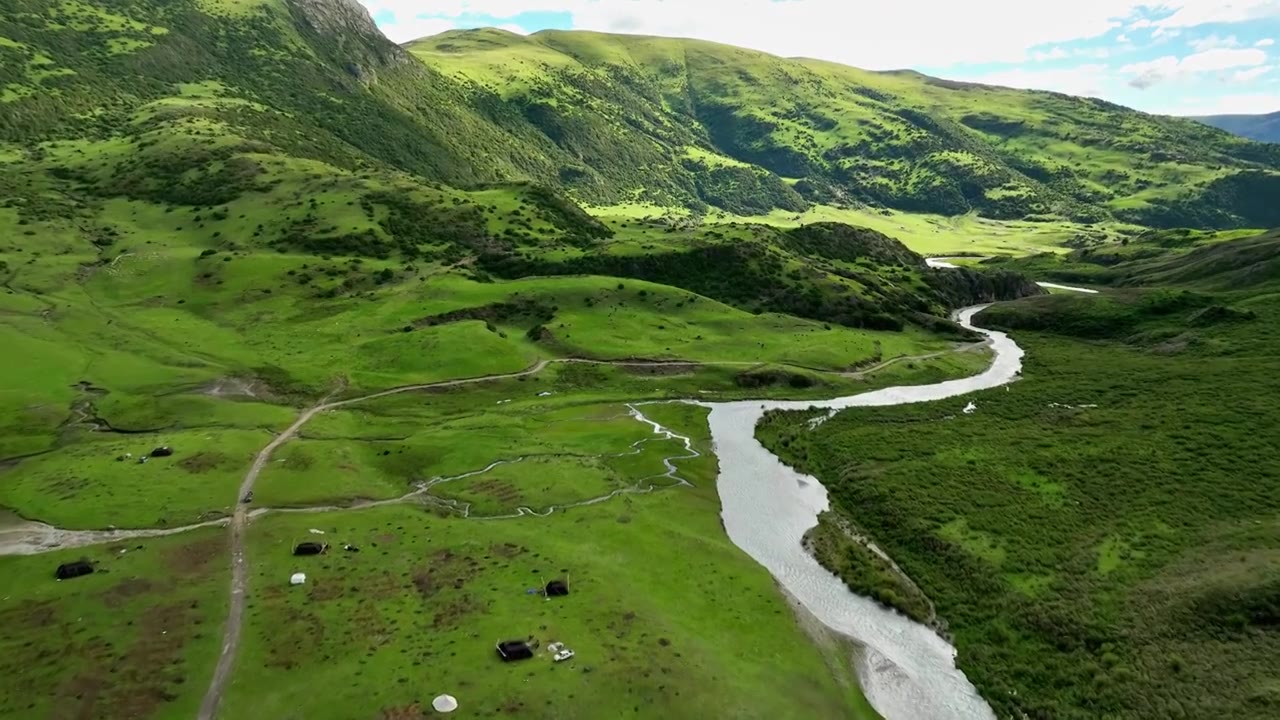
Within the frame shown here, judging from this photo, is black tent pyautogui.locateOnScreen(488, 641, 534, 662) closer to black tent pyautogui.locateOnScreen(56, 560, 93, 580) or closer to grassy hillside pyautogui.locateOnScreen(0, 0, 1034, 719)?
grassy hillside pyautogui.locateOnScreen(0, 0, 1034, 719)

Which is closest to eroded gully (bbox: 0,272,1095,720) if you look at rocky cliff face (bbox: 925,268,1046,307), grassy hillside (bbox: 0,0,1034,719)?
grassy hillside (bbox: 0,0,1034,719)

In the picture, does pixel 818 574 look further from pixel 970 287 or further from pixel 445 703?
pixel 970 287

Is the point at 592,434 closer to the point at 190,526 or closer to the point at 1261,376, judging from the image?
the point at 190,526

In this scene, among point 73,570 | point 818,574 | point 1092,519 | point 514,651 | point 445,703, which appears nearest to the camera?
point 445,703

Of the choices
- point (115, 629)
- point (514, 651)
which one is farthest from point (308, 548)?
point (514, 651)

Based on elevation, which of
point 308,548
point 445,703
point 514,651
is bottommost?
point 308,548

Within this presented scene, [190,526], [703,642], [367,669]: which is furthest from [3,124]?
[703,642]
